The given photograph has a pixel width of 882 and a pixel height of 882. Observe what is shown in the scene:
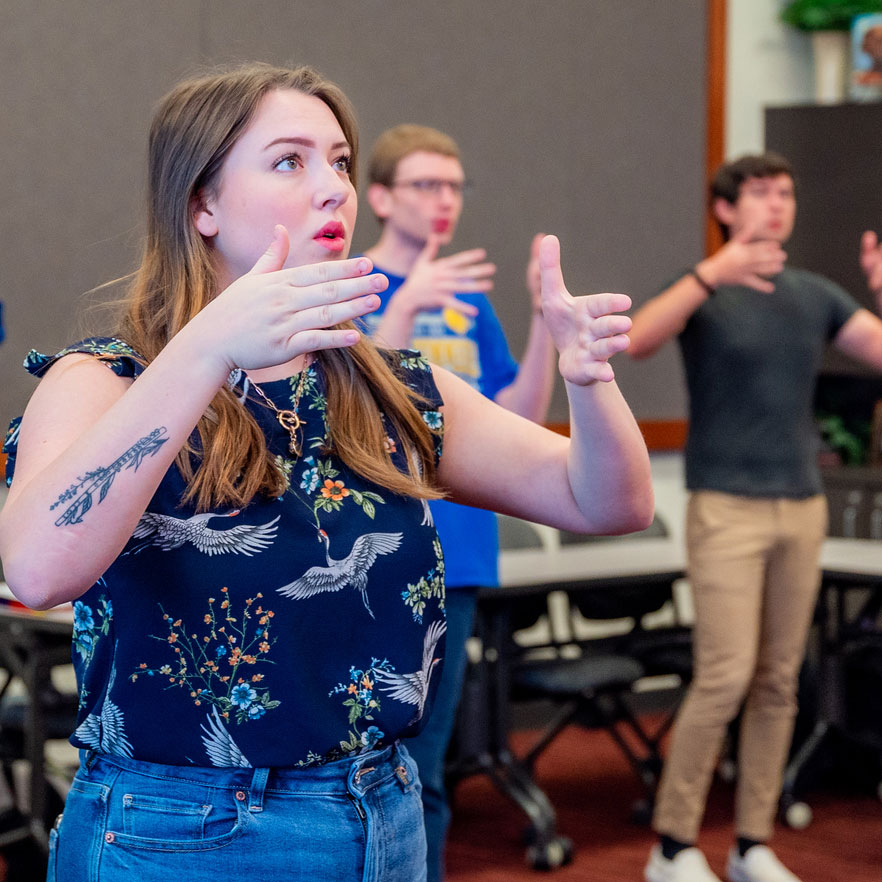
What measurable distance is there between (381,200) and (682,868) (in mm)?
1846

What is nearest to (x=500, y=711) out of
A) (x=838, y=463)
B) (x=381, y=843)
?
(x=838, y=463)

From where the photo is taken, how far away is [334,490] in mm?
1248

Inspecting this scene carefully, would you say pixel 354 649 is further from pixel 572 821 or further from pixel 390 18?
pixel 390 18

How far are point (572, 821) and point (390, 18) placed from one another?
310cm

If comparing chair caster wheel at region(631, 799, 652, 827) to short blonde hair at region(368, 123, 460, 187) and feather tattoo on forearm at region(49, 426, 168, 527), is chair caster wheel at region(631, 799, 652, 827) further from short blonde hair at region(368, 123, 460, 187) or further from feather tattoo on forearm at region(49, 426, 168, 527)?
feather tattoo on forearm at region(49, 426, 168, 527)

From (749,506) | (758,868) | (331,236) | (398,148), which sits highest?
(398,148)

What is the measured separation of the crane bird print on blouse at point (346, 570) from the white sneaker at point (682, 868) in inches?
90.1

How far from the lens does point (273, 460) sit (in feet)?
4.05

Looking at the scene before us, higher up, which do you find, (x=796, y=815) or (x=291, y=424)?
(x=291, y=424)

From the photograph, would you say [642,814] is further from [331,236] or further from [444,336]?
[331,236]

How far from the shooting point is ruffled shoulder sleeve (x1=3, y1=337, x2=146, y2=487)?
1.19 m

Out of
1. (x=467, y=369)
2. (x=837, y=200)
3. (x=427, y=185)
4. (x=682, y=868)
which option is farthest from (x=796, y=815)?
(x=837, y=200)

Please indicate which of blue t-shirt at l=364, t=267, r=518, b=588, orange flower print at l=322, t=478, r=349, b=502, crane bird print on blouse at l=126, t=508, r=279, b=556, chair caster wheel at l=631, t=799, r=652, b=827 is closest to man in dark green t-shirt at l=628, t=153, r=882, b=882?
blue t-shirt at l=364, t=267, r=518, b=588

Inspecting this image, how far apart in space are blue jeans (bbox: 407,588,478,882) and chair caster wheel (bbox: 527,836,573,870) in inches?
44.8
